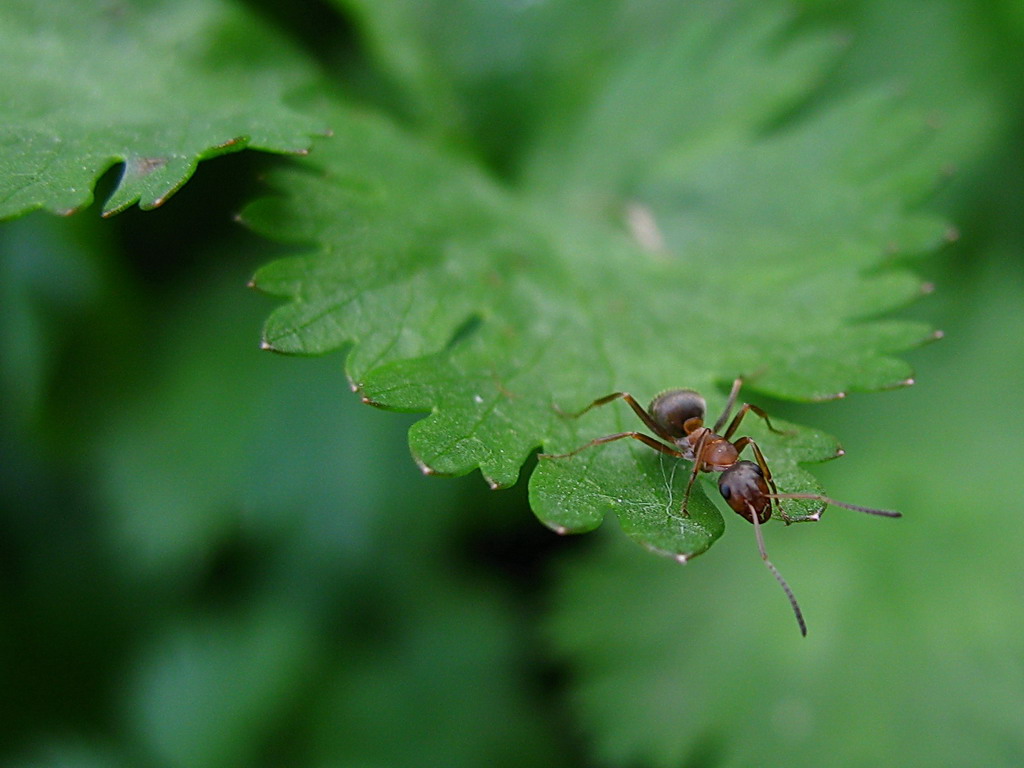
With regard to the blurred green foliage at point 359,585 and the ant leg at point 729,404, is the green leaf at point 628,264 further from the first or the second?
the blurred green foliage at point 359,585

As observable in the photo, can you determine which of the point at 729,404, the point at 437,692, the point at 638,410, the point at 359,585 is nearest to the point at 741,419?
the point at 729,404

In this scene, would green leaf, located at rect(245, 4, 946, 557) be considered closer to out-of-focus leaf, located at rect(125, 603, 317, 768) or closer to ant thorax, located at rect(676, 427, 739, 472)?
ant thorax, located at rect(676, 427, 739, 472)

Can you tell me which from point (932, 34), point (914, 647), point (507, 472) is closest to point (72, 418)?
point (507, 472)

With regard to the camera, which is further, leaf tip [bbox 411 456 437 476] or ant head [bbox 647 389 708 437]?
ant head [bbox 647 389 708 437]

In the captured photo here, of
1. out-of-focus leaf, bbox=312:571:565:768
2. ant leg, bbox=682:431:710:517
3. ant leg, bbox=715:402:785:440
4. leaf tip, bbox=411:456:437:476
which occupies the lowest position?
out-of-focus leaf, bbox=312:571:565:768

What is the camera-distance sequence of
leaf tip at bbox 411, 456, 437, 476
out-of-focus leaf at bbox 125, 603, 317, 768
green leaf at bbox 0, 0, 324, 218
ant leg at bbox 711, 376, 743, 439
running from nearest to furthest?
1. leaf tip at bbox 411, 456, 437, 476
2. green leaf at bbox 0, 0, 324, 218
3. ant leg at bbox 711, 376, 743, 439
4. out-of-focus leaf at bbox 125, 603, 317, 768

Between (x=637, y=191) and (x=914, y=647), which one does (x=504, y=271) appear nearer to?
(x=637, y=191)

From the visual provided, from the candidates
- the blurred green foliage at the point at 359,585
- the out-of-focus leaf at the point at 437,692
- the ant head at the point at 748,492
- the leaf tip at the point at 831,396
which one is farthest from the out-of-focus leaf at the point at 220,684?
the leaf tip at the point at 831,396

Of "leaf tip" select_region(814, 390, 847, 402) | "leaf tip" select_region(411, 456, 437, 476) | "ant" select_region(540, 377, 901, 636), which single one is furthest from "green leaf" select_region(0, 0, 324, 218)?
"leaf tip" select_region(814, 390, 847, 402)

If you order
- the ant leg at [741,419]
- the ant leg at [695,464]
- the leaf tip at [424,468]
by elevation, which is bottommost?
A: the ant leg at [741,419]
